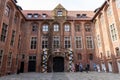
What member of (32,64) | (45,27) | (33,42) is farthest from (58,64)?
(45,27)

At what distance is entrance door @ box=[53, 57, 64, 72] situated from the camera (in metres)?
26.1

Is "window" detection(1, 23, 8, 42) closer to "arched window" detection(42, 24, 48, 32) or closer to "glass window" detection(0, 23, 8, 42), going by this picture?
"glass window" detection(0, 23, 8, 42)

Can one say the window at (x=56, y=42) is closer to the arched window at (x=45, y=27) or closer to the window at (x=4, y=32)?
the arched window at (x=45, y=27)

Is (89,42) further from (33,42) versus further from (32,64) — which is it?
(32,64)

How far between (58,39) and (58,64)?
5.76 m

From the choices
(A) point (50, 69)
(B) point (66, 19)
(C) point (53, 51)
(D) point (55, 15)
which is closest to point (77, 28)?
(B) point (66, 19)

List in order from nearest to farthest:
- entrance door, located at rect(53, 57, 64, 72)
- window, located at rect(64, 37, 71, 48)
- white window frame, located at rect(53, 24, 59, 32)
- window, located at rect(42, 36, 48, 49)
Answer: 1. entrance door, located at rect(53, 57, 64, 72)
2. window, located at rect(42, 36, 48, 49)
3. window, located at rect(64, 37, 71, 48)
4. white window frame, located at rect(53, 24, 59, 32)

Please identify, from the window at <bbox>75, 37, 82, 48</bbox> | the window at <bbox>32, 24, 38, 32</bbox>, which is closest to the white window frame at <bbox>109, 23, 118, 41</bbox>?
the window at <bbox>75, 37, 82, 48</bbox>

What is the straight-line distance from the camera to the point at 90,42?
91.6 feet

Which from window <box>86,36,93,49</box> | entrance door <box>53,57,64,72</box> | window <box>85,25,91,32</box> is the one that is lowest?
entrance door <box>53,57,64,72</box>

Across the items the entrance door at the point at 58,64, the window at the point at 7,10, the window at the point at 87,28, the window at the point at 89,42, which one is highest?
the window at the point at 7,10

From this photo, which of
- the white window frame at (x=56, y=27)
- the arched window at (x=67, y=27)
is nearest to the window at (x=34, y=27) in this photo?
the white window frame at (x=56, y=27)

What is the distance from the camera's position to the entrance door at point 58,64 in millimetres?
26056

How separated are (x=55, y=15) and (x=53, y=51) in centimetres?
902
